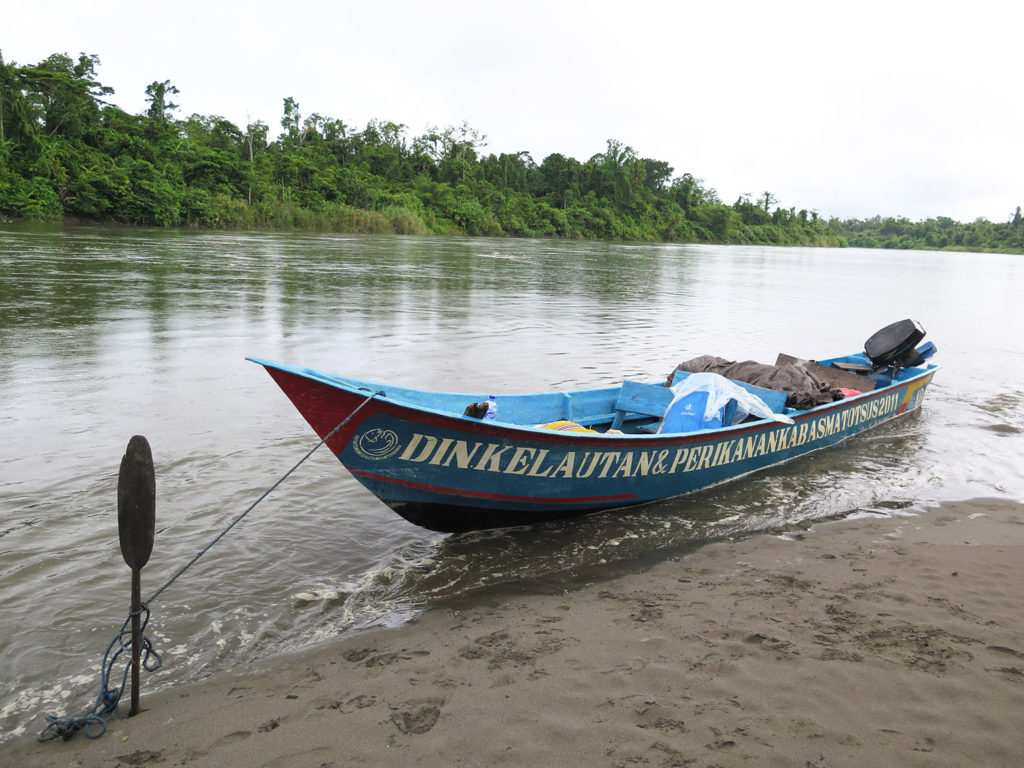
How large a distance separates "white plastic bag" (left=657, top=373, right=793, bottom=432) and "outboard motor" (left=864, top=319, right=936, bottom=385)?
3696 mm

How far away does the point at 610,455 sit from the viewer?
4836 mm

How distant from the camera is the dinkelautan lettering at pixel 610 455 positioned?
4.22 m

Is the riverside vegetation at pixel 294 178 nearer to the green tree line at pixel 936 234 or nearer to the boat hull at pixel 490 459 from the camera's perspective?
the boat hull at pixel 490 459

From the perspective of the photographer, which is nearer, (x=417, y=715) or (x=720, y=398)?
(x=417, y=715)

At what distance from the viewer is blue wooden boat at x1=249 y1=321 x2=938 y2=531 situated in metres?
3.96

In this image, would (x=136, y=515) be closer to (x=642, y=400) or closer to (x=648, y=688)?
(x=648, y=688)

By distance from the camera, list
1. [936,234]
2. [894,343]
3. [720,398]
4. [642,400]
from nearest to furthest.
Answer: [720,398]
[642,400]
[894,343]
[936,234]

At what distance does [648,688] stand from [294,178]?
55.8 m

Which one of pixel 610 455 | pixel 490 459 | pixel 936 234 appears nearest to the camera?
pixel 490 459

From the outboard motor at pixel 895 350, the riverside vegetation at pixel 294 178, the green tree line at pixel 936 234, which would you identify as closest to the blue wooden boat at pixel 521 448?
the outboard motor at pixel 895 350

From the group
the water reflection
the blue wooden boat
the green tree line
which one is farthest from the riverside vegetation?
the green tree line

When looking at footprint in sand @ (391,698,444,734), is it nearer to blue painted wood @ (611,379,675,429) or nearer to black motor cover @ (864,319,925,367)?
blue painted wood @ (611,379,675,429)

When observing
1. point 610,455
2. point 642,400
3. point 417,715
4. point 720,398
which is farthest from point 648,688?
point 642,400

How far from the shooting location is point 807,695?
3.01m
